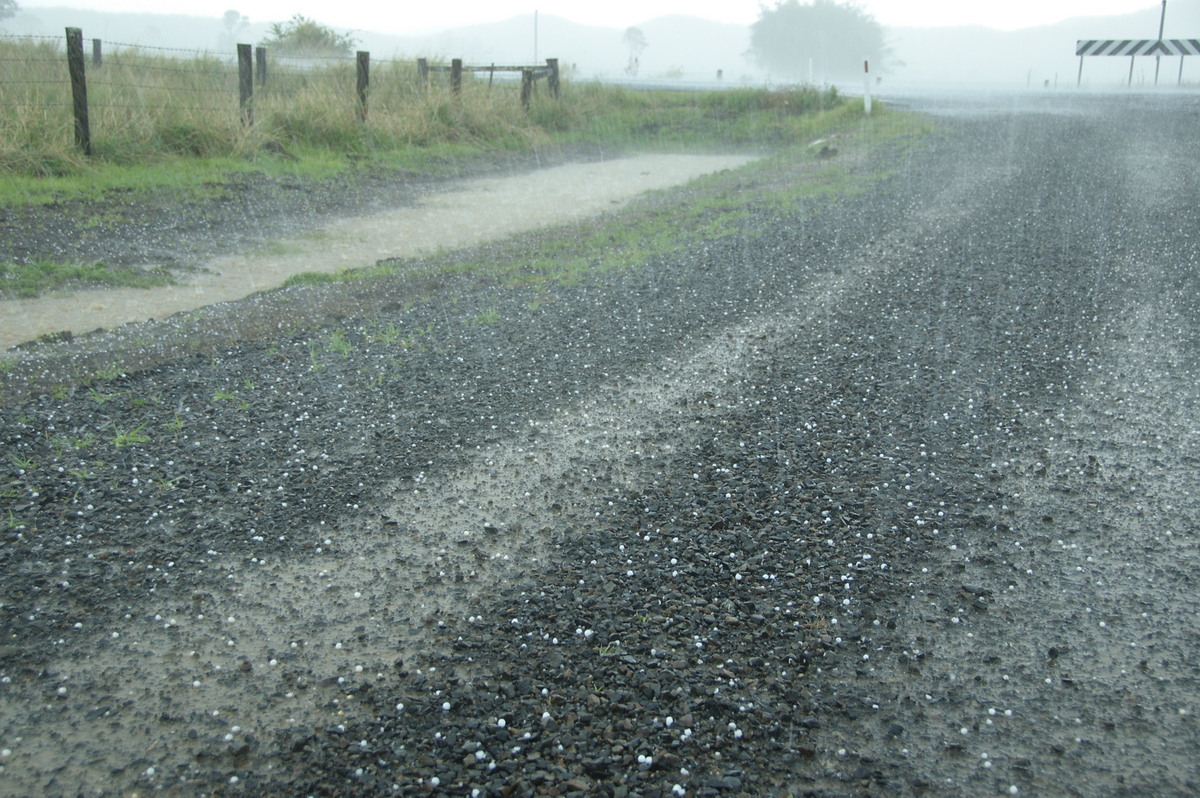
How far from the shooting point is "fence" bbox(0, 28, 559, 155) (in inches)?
435

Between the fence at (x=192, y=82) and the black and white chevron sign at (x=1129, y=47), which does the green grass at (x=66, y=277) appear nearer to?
the fence at (x=192, y=82)

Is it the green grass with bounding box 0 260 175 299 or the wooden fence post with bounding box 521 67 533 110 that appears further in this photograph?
the wooden fence post with bounding box 521 67 533 110

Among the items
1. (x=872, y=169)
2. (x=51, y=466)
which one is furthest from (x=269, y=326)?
(x=872, y=169)

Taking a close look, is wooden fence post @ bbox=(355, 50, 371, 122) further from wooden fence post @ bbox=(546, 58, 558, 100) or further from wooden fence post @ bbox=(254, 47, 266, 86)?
wooden fence post @ bbox=(546, 58, 558, 100)

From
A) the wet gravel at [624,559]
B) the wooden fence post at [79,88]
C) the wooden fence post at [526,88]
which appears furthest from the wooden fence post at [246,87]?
the wet gravel at [624,559]

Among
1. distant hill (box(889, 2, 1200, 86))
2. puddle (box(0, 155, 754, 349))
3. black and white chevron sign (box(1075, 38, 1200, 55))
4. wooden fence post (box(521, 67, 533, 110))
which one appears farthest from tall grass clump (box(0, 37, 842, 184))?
distant hill (box(889, 2, 1200, 86))

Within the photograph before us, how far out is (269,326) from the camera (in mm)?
6371

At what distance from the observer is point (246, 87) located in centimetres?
1355

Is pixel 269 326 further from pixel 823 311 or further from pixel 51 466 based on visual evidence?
pixel 823 311

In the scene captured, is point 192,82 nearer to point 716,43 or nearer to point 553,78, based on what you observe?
point 553,78

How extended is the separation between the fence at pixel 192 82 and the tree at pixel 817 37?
62970 millimetres

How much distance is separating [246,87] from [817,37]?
7123cm

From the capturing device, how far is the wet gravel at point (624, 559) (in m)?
2.51

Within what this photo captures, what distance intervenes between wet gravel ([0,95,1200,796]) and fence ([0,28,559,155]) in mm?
7964
